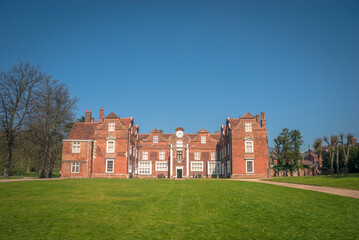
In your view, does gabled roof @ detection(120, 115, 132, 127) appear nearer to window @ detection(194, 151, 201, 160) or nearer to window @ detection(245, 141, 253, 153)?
window @ detection(194, 151, 201, 160)

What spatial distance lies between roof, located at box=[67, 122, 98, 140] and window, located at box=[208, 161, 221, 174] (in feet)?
74.0

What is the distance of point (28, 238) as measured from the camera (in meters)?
7.50

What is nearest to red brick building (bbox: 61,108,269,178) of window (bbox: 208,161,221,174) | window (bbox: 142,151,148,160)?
window (bbox: 208,161,221,174)

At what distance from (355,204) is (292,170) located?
44347 mm

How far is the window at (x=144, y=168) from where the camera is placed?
168ft

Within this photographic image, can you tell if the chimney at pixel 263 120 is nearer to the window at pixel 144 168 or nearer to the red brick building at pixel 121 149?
the red brick building at pixel 121 149

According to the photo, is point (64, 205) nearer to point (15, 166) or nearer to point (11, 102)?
point (11, 102)

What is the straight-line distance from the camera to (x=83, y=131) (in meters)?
43.6

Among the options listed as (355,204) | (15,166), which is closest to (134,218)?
(355,204)

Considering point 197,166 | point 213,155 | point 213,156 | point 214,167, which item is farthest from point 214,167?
point 197,166

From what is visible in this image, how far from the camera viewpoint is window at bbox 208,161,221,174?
5097 cm

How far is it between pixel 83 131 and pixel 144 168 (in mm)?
14117

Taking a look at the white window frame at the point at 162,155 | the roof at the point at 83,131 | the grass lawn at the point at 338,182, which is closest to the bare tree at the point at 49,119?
the roof at the point at 83,131

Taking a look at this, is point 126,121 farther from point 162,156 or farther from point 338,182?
point 338,182
